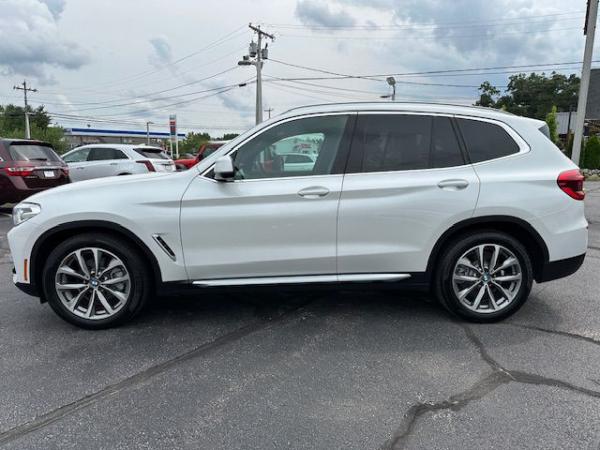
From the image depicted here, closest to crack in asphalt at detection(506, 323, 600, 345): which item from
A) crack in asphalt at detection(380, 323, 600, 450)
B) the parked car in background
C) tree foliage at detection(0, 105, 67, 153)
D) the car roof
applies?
crack in asphalt at detection(380, 323, 600, 450)

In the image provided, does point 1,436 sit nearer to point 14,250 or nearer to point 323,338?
point 14,250

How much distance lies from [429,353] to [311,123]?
2.05 meters

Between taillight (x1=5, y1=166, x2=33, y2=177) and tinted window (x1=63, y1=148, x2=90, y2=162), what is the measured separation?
160 inches

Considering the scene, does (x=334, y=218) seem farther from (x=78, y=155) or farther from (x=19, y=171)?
(x=78, y=155)

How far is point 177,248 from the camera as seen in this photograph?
3.65 meters

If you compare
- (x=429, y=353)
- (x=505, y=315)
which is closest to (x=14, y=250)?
(x=429, y=353)

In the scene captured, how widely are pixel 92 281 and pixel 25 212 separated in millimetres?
773

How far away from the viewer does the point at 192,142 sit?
100688 mm

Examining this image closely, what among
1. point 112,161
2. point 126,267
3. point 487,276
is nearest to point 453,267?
point 487,276

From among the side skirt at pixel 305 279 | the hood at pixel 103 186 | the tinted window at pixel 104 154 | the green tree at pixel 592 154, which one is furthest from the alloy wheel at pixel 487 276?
the green tree at pixel 592 154

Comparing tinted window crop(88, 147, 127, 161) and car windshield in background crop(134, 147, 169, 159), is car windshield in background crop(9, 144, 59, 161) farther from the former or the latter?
car windshield in background crop(134, 147, 169, 159)

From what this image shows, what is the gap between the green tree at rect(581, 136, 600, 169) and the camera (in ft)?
87.0

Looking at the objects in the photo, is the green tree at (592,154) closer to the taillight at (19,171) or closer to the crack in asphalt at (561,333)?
the crack in asphalt at (561,333)

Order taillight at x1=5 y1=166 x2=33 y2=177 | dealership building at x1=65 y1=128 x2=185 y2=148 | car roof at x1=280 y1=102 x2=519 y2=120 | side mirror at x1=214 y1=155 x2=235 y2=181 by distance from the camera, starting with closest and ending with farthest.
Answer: side mirror at x1=214 y1=155 x2=235 y2=181, car roof at x1=280 y1=102 x2=519 y2=120, taillight at x1=5 y1=166 x2=33 y2=177, dealership building at x1=65 y1=128 x2=185 y2=148
